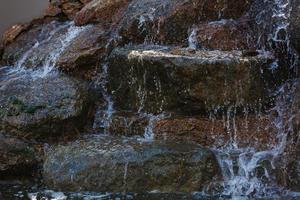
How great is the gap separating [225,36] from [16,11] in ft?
12.8

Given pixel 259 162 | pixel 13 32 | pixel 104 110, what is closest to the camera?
pixel 259 162

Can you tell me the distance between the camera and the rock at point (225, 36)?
5.86 metres

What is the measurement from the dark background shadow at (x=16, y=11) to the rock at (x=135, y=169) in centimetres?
402

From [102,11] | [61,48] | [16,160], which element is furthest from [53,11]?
[16,160]

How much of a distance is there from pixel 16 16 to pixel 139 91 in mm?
3665

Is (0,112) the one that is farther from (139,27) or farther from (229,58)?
(229,58)

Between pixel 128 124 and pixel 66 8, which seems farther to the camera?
pixel 66 8

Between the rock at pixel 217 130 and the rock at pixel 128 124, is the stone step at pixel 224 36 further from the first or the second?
the rock at pixel 128 124

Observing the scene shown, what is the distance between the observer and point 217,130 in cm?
525

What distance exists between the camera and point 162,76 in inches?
207

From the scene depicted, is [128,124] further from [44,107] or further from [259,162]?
[259,162]

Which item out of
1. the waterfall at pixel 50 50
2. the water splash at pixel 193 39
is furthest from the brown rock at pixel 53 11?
the water splash at pixel 193 39

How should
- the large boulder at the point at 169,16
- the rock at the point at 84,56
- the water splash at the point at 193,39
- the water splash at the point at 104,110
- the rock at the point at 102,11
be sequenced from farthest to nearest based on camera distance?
the rock at the point at 102,11
the rock at the point at 84,56
the large boulder at the point at 169,16
the water splash at the point at 193,39
the water splash at the point at 104,110

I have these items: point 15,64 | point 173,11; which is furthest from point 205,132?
point 15,64
